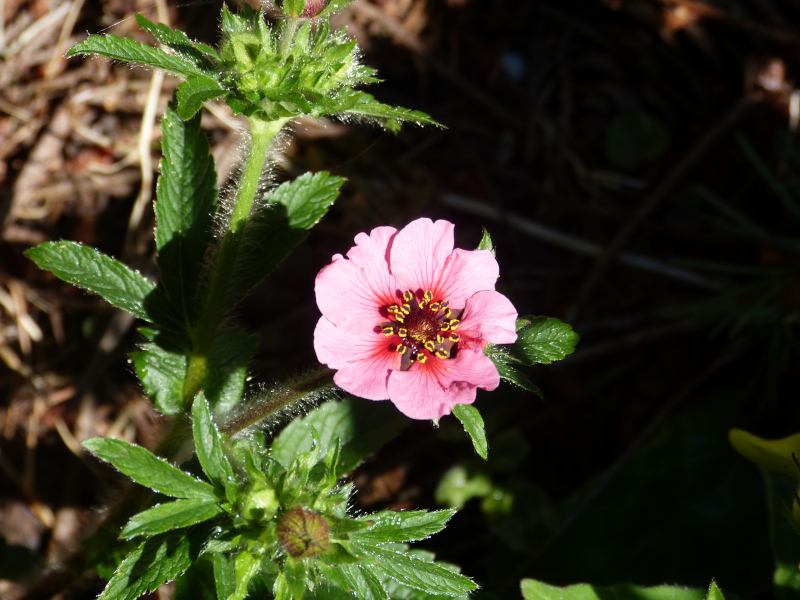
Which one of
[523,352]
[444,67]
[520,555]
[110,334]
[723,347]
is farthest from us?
[444,67]

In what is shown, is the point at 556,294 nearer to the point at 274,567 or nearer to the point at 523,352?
the point at 523,352

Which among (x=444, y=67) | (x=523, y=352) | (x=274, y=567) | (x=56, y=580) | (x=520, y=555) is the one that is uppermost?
(x=444, y=67)

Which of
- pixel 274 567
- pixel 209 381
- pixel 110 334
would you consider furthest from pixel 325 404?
pixel 110 334

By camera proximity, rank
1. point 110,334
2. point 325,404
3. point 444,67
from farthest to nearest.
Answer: point 444,67
point 110,334
point 325,404

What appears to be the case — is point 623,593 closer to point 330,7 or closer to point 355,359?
point 355,359

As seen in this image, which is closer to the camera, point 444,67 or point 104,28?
point 104,28

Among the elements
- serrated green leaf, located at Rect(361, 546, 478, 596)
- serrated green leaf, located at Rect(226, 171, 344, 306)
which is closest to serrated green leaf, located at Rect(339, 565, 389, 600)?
serrated green leaf, located at Rect(361, 546, 478, 596)

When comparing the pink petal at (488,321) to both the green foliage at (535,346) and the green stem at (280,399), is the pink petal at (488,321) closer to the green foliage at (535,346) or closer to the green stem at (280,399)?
the green foliage at (535,346)

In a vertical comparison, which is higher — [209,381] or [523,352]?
[523,352]
